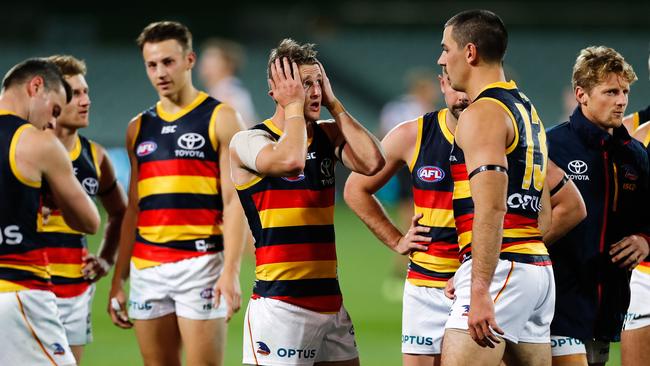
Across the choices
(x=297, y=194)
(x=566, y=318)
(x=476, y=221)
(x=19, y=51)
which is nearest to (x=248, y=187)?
(x=297, y=194)

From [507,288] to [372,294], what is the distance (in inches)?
314

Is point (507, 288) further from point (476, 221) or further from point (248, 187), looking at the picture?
point (248, 187)

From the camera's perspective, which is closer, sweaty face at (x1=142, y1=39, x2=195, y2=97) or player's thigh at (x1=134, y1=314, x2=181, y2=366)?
player's thigh at (x1=134, y1=314, x2=181, y2=366)

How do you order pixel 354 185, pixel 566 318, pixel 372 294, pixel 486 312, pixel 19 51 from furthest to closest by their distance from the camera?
pixel 19 51 → pixel 372 294 → pixel 354 185 → pixel 566 318 → pixel 486 312

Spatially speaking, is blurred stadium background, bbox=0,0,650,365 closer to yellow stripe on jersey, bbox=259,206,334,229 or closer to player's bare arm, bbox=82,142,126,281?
player's bare arm, bbox=82,142,126,281

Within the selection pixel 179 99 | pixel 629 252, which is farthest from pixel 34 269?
pixel 629 252

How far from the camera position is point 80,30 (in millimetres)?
29047

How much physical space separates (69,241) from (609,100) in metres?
3.53

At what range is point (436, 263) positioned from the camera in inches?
228

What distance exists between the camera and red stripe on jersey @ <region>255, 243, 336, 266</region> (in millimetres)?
5340

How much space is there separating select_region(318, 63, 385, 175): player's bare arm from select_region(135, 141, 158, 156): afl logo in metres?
1.65

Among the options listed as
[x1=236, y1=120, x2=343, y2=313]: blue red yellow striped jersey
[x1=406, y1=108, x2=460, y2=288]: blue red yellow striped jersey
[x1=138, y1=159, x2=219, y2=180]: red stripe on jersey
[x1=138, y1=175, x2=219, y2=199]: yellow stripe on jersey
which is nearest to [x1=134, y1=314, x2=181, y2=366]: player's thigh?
[x1=138, y1=175, x2=219, y2=199]: yellow stripe on jersey

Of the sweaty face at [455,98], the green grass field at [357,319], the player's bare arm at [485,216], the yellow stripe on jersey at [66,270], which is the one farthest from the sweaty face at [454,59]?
the green grass field at [357,319]

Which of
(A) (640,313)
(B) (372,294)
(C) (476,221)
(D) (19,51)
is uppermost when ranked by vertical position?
(D) (19,51)
